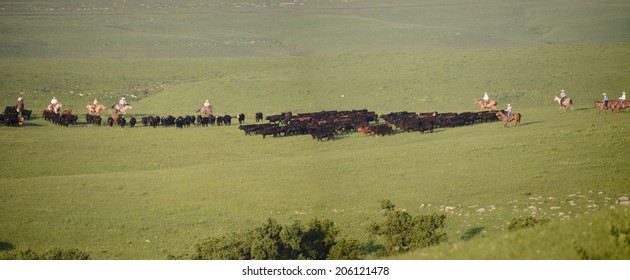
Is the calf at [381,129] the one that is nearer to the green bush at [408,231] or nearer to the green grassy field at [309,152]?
the green grassy field at [309,152]

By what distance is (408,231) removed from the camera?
20.5 m

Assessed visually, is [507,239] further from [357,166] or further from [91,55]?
[91,55]

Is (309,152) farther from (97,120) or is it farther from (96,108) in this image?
(96,108)


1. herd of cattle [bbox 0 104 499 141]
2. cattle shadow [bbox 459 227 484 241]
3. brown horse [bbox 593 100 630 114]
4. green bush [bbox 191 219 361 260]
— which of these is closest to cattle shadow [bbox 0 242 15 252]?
green bush [bbox 191 219 361 260]

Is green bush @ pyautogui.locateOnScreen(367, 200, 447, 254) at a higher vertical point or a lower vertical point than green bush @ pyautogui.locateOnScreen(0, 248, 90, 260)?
higher

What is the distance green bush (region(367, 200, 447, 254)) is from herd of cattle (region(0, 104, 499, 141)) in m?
17.3

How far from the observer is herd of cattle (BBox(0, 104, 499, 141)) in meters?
38.6

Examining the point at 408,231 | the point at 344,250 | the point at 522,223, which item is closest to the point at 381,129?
the point at 408,231

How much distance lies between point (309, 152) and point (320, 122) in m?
5.06

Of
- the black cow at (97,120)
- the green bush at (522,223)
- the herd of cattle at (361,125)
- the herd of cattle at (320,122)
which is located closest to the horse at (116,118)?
the herd of cattle at (320,122)

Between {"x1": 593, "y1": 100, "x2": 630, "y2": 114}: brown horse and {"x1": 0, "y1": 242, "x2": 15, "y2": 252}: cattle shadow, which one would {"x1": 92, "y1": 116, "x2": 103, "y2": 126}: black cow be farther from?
{"x1": 593, "y1": 100, "x2": 630, "y2": 114}: brown horse

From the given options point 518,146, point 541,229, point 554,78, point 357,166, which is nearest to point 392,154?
point 357,166

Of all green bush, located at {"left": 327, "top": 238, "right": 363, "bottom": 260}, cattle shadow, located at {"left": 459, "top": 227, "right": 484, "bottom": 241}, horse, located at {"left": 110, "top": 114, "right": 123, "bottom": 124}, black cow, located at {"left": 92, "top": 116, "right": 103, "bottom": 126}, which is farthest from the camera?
horse, located at {"left": 110, "top": 114, "right": 123, "bottom": 124}

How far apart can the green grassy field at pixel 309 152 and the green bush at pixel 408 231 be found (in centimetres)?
87
